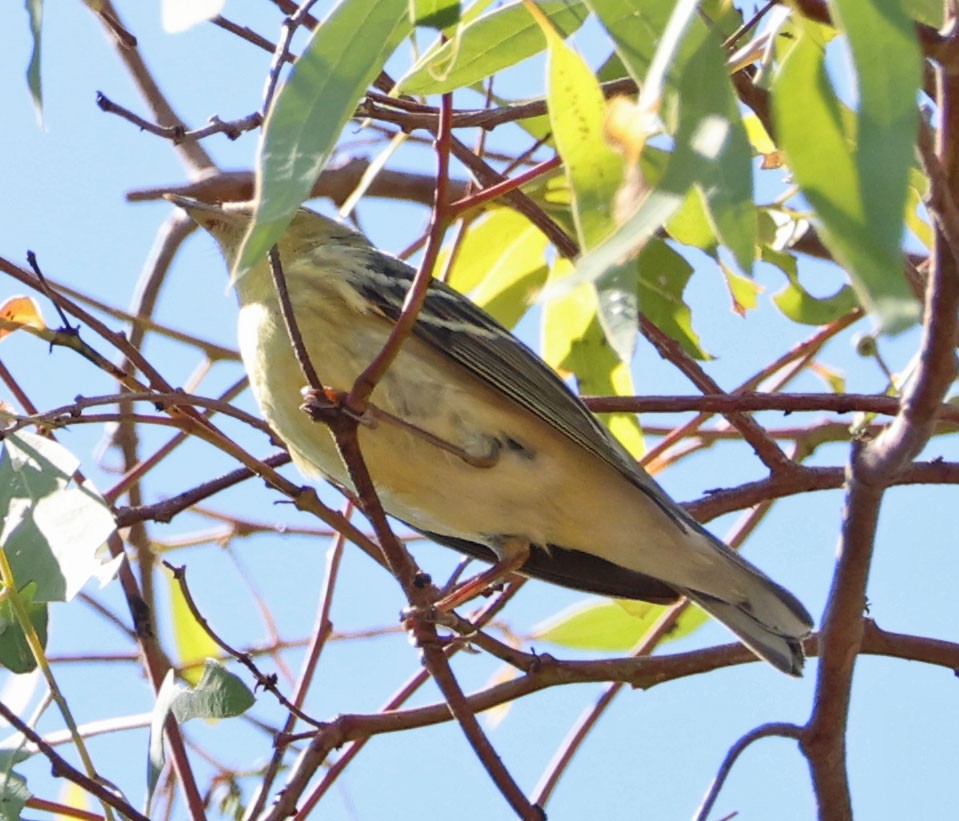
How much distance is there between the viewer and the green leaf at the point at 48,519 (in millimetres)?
2250

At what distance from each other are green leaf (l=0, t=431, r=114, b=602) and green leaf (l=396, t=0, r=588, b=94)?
88 centimetres

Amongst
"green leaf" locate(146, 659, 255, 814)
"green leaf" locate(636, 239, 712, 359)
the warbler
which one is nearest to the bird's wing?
the warbler

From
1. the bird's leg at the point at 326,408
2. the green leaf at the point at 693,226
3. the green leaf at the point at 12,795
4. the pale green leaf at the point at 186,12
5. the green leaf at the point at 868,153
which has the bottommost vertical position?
the green leaf at the point at 12,795

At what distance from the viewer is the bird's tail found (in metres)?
3.15

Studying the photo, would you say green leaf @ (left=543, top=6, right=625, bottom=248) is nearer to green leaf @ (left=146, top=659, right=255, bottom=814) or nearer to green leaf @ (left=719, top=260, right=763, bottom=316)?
green leaf @ (left=146, top=659, right=255, bottom=814)

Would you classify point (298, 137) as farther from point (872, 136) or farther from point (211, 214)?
point (211, 214)

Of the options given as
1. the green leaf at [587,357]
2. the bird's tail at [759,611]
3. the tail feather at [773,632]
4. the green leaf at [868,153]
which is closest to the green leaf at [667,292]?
the green leaf at [587,357]

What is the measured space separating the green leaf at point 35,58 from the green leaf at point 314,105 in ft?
1.31

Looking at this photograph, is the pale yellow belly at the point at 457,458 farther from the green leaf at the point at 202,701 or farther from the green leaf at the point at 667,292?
the green leaf at the point at 202,701

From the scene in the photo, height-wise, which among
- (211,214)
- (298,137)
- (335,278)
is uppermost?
(211,214)

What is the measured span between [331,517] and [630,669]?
2.02 ft

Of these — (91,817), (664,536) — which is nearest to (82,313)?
(91,817)

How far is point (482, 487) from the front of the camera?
10.9 feet

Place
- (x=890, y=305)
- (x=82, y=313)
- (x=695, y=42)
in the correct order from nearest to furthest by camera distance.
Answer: (x=890, y=305), (x=695, y=42), (x=82, y=313)
